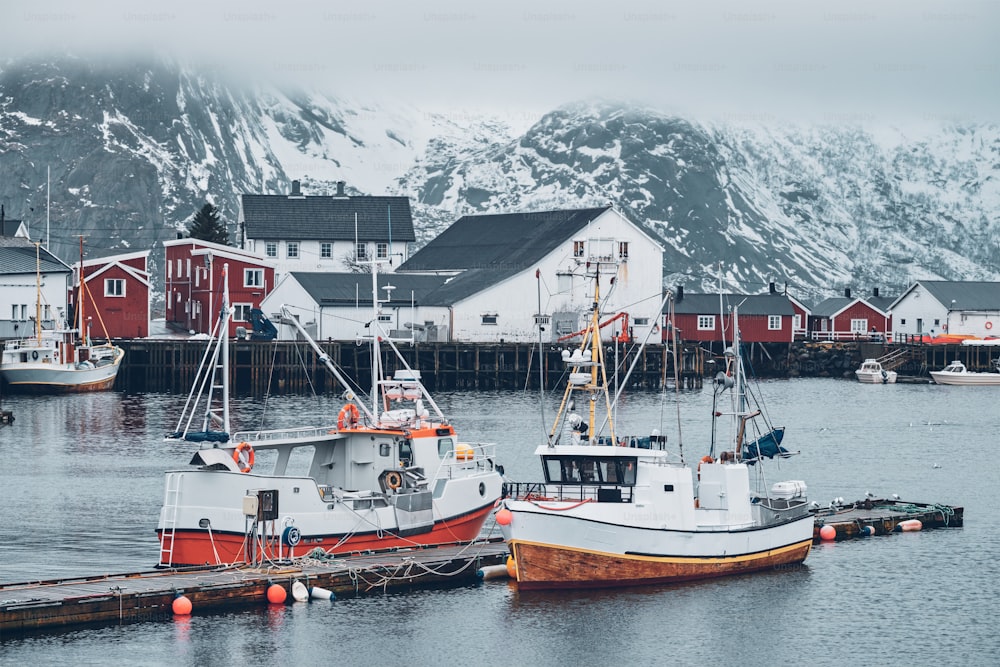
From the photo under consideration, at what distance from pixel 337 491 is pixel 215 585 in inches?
245

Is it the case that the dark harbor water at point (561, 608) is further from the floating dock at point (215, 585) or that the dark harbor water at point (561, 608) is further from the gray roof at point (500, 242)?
the gray roof at point (500, 242)

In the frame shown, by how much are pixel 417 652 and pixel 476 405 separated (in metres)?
53.0

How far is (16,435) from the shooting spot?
69.0m

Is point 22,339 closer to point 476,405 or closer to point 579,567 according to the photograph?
point 476,405

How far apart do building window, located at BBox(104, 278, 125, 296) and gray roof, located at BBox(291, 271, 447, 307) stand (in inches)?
423

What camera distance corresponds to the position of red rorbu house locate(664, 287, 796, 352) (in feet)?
388

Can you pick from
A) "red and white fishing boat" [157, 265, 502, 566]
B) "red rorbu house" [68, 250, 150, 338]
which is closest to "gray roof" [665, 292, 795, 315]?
"red rorbu house" [68, 250, 150, 338]

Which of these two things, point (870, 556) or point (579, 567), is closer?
point (579, 567)

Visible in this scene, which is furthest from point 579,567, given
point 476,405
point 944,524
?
point 476,405

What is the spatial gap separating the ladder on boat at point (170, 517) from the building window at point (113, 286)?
229 ft

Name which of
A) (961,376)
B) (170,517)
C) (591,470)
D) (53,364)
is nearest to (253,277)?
(53,364)

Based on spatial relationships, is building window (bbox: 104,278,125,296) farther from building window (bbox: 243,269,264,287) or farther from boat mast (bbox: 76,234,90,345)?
building window (bbox: 243,269,264,287)

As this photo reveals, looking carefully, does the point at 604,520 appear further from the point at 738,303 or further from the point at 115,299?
the point at 738,303

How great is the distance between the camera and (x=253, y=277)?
106188mm
